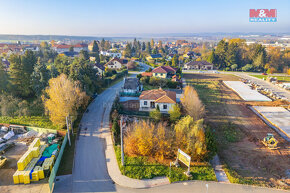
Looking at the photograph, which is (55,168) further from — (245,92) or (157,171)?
(245,92)

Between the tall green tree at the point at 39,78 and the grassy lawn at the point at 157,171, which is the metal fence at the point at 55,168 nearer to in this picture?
the grassy lawn at the point at 157,171

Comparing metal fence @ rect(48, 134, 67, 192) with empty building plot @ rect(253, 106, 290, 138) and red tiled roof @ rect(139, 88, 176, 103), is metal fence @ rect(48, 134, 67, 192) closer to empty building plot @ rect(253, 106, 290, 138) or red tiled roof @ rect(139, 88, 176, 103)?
red tiled roof @ rect(139, 88, 176, 103)

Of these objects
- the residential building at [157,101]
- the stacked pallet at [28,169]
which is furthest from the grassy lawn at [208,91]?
the stacked pallet at [28,169]

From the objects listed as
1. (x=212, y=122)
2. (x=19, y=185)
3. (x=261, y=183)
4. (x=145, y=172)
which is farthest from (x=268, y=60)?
(x=19, y=185)

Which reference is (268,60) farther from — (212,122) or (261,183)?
(261,183)

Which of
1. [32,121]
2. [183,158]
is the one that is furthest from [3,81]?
[183,158]

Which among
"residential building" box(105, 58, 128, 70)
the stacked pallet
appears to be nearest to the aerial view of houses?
the stacked pallet
